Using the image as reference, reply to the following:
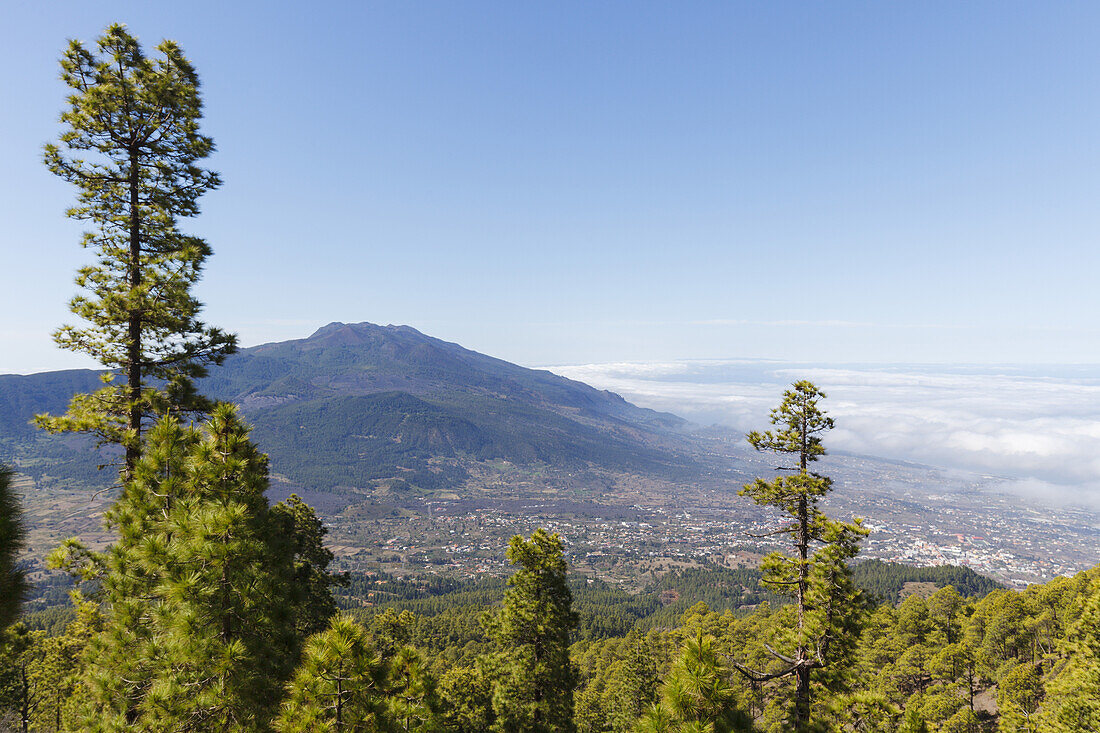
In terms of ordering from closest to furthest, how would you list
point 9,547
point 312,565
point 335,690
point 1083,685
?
point 9,547 < point 335,690 < point 1083,685 < point 312,565

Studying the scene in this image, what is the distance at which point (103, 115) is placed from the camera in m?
11.7

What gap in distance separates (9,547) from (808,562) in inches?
682

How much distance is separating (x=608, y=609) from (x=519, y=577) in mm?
132983

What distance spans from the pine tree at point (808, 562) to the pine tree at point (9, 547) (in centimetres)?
1578

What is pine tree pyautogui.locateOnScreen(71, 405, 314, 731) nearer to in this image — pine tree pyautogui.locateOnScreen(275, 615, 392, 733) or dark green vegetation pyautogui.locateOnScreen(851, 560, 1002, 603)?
pine tree pyautogui.locateOnScreen(275, 615, 392, 733)

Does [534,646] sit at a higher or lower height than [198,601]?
lower

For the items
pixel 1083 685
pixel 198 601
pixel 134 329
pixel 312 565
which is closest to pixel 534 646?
pixel 312 565

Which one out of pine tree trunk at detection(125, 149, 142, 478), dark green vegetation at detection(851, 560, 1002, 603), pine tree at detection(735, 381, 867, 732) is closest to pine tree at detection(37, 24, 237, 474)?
pine tree trunk at detection(125, 149, 142, 478)

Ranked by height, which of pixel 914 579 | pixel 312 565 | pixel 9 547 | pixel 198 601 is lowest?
pixel 914 579

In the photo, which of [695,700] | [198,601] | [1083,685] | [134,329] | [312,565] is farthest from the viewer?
[312,565]

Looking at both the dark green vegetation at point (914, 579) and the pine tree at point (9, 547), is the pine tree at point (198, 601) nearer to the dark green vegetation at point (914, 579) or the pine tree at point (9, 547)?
the pine tree at point (9, 547)

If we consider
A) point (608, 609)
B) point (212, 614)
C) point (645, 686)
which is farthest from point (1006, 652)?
point (608, 609)

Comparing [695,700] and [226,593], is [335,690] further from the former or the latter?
[695,700]

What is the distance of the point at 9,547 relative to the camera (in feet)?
14.9
